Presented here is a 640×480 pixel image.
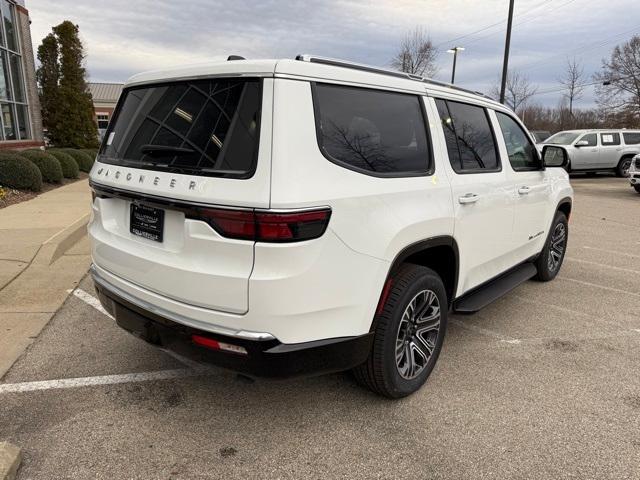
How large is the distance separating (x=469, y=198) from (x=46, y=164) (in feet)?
38.5

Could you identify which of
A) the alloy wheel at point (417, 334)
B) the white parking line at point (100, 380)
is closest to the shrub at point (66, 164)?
the white parking line at point (100, 380)

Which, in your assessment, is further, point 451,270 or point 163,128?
point 451,270

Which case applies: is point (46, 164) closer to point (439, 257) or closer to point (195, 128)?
point (195, 128)

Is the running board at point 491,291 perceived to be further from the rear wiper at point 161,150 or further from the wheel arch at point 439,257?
the rear wiper at point 161,150

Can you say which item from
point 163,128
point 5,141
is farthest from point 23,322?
point 5,141

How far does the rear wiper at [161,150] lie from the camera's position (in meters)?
2.43

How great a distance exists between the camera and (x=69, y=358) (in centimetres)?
354

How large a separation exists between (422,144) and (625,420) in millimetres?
2038

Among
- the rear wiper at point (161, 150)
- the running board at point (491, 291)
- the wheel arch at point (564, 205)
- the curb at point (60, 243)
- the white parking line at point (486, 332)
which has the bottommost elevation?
the white parking line at point (486, 332)

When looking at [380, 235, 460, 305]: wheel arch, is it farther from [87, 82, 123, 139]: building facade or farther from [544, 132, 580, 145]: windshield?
[87, 82, 123, 139]: building facade

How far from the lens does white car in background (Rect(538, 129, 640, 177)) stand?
1800 cm

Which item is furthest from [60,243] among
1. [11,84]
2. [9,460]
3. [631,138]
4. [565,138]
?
[631,138]

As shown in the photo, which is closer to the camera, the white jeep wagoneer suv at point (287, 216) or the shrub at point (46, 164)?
the white jeep wagoneer suv at point (287, 216)

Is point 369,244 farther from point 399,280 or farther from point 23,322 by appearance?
point 23,322
